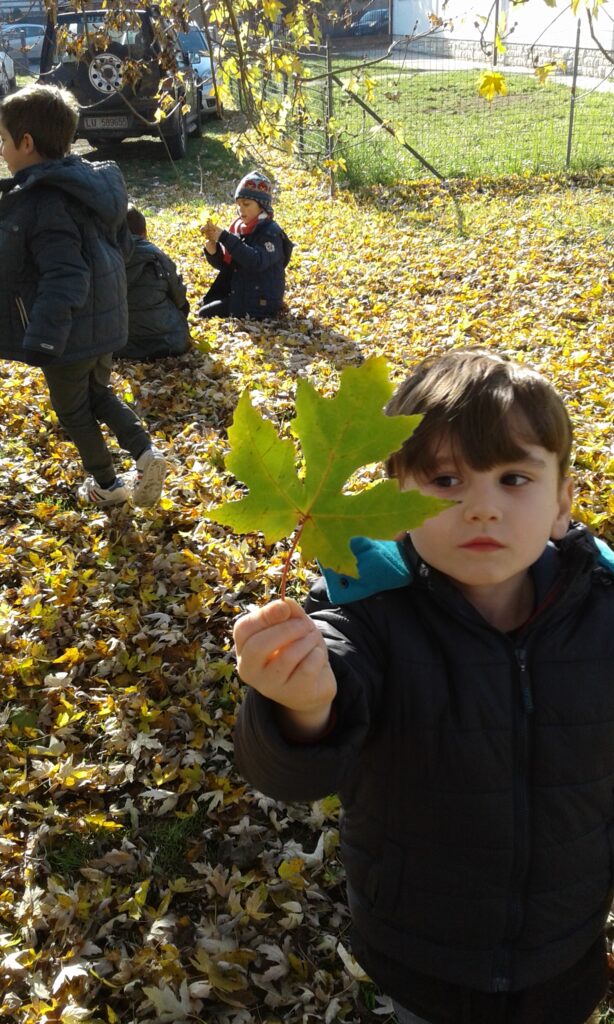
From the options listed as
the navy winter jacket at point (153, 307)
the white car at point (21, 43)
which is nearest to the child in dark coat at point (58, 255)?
the white car at point (21, 43)

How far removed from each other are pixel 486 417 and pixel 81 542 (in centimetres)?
271

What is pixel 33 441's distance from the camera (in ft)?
14.9

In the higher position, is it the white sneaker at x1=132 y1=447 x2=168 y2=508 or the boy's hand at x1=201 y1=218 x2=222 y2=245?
the boy's hand at x1=201 y1=218 x2=222 y2=245

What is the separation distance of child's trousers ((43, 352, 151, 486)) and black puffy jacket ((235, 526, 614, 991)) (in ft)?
7.69

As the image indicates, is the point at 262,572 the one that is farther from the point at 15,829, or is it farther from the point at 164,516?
the point at 15,829

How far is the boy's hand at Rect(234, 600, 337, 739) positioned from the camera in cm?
98

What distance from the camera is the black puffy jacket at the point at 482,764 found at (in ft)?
4.60

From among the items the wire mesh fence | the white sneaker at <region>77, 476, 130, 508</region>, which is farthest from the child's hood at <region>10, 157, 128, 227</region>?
the wire mesh fence

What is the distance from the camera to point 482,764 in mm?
1401

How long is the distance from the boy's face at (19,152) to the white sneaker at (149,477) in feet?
4.24

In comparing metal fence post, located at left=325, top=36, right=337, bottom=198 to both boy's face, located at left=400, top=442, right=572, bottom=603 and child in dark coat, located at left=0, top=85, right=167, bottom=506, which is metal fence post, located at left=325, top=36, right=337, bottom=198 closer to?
child in dark coat, located at left=0, top=85, right=167, bottom=506

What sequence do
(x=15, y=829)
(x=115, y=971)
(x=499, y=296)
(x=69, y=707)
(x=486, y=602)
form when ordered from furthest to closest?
(x=499, y=296) < (x=69, y=707) < (x=15, y=829) < (x=115, y=971) < (x=486, y=602)

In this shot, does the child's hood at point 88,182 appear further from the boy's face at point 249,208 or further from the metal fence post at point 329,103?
the metal fence post at point 329,103

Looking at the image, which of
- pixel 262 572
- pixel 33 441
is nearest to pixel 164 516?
pixel 262 572
